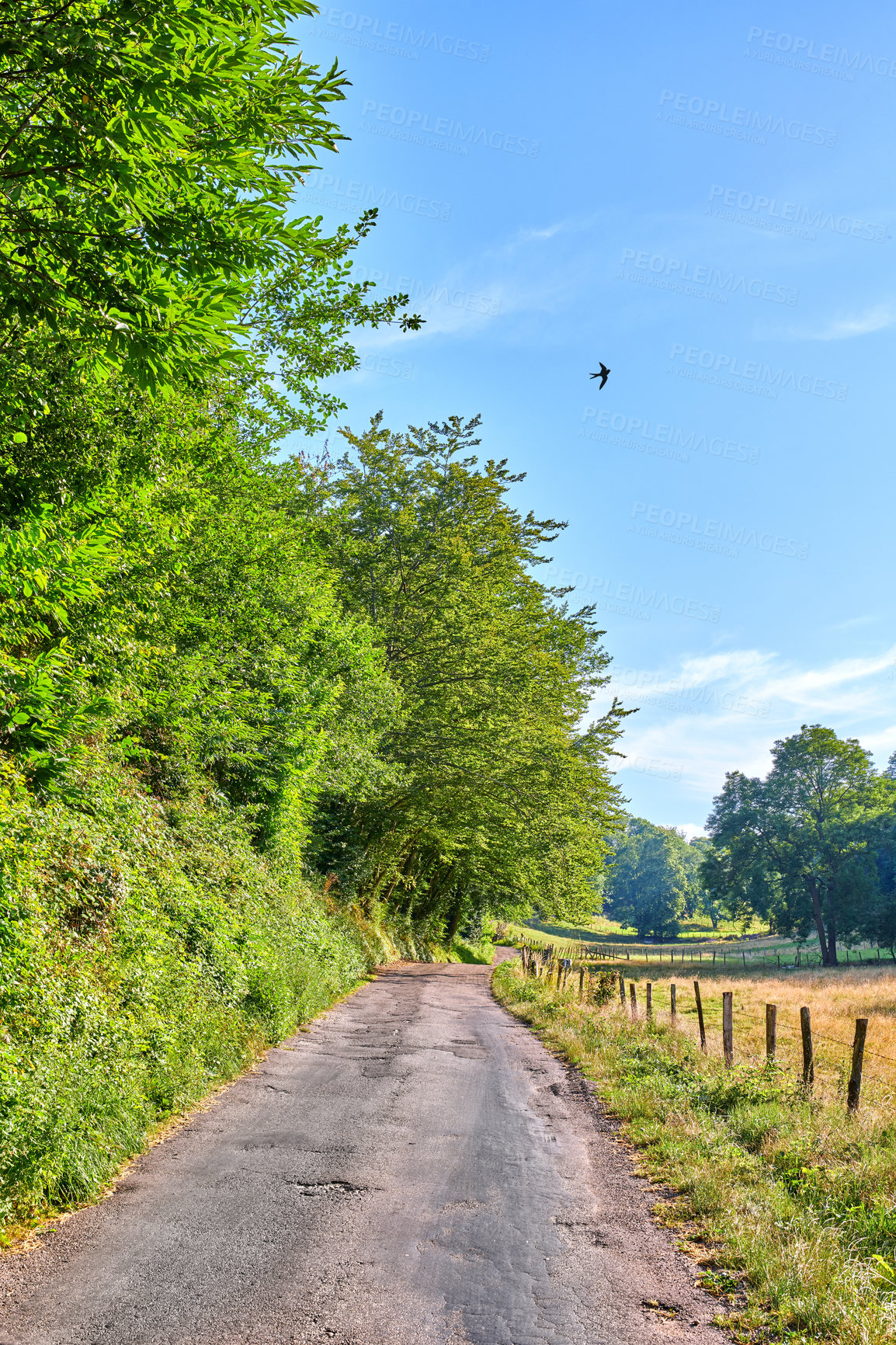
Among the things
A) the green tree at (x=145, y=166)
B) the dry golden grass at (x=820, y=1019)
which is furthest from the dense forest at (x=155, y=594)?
the dry golden grass at (x=820, y=1019)

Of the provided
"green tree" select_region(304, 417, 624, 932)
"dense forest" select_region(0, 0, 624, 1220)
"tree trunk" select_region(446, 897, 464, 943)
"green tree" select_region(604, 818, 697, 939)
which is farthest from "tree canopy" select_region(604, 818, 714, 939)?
"dense forest" select_region(0, 0, 624, 1220)

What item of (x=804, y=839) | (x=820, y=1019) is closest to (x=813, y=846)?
(x=804, y=839)

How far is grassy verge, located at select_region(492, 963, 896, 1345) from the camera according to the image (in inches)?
186

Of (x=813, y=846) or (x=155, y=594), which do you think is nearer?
(x=155, y=594)

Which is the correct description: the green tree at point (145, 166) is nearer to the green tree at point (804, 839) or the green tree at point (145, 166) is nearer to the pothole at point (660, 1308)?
the pothole at point (660, 1308)

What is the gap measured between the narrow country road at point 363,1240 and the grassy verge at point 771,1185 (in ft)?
1.29

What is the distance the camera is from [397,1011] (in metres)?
16.3

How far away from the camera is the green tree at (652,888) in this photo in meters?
119

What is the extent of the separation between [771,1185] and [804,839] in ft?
206

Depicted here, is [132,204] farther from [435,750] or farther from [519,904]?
[519,904]

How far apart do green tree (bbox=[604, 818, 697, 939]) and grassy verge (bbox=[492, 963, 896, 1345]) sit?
375 feet

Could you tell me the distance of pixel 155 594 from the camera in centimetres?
1071

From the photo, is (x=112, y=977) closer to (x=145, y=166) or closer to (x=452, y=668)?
(x=145, y=166)

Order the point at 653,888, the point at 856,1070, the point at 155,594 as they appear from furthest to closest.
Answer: the point at 653,888 < the point at 155,594 < the point at 856,1070
